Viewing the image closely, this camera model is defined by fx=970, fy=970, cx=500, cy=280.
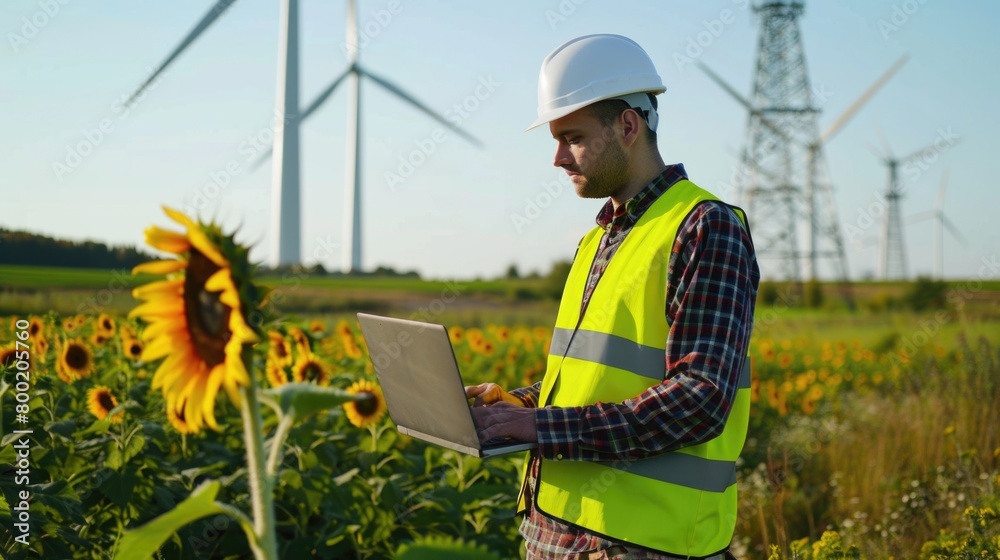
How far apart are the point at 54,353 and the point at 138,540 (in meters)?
Answer: 4.91

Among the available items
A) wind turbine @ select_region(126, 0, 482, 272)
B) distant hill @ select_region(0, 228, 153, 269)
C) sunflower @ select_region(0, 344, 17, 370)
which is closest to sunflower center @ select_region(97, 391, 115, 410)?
sunflower @ select_region(0, 344, 17, 370)

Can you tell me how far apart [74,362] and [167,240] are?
4.50 meters

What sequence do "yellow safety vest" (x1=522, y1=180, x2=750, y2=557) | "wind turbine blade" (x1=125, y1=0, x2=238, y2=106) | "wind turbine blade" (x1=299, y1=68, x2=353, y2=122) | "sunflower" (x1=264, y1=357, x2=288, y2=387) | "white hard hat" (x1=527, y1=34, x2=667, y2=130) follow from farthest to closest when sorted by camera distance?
"wind turbine blade" (x1=299, y1=68, x2=353, y2=122) → "wind turbine blade" (x1=125, y1=0, x2=238, y2=106) → "sunflower" (x1=264, y1=357, x2=288, y2=387) → "white hard hat" (x1=527, y1=34, x2=667, y2=130) → "yellow safety vest" (x1=522, y1=180, x2=750, y2=557)

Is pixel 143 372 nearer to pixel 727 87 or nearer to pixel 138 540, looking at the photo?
pixel 138 540

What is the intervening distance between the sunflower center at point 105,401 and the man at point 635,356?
106 inches

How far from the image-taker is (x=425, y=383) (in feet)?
7.76

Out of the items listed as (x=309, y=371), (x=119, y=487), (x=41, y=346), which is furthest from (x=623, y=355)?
(x=41, y=346)

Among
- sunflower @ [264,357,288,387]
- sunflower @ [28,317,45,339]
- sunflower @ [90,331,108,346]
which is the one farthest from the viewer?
sunflower @ [90,331,108,346]

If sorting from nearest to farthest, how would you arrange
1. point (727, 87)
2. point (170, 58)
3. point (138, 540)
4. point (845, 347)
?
point (138, 540)
point (845, 347)
point (170, 58)
point (727, 87)

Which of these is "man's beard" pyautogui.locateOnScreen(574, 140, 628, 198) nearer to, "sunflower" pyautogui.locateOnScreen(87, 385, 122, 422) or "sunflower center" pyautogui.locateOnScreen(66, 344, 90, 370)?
"sunflower" pyautogui.locateOnScreen(87, 385, 122, 422)

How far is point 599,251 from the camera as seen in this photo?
117 inches

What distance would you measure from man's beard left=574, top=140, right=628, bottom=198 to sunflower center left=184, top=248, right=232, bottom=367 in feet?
5.17

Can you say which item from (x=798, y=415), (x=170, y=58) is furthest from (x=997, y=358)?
(x=170, y=58)

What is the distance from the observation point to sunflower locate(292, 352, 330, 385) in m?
5.03
